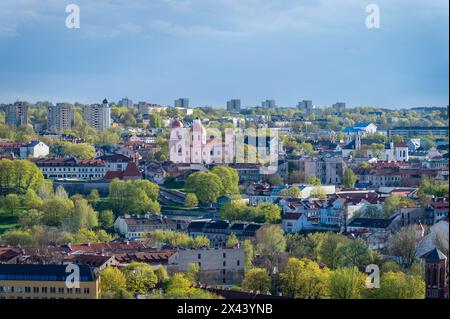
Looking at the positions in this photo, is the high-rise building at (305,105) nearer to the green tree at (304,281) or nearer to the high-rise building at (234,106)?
the high-rise building at (234,106)

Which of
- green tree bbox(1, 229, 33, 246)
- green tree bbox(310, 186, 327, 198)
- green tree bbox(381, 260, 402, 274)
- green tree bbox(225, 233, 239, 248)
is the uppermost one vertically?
green tree bbox(310, 186, 327, 198)

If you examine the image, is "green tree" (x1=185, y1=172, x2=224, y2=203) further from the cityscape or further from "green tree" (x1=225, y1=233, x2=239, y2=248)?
"green tree" (x1=225, y1=233, x2=239, y2=248)

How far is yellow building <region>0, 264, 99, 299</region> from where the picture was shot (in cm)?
828

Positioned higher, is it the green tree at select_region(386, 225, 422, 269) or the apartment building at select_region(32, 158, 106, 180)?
the apartment building at select_region(32, 158, 106, 180)

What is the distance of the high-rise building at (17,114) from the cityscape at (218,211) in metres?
0.04

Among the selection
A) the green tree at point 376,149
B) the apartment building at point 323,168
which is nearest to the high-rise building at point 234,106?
the green tree at point 376,149

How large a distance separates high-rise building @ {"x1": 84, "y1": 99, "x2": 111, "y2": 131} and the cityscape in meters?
0.05

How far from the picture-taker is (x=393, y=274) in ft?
32.5

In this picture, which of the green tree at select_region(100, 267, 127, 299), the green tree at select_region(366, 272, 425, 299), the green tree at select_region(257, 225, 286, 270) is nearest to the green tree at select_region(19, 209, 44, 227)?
the green tree at select_region(257, 225, 286, 270)

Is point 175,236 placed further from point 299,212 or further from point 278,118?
point 278,118

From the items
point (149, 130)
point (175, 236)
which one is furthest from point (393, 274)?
point (149, 130)

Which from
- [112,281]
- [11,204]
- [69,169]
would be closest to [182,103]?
[69,169]

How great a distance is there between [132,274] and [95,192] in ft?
27.9

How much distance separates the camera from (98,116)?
33.4m
